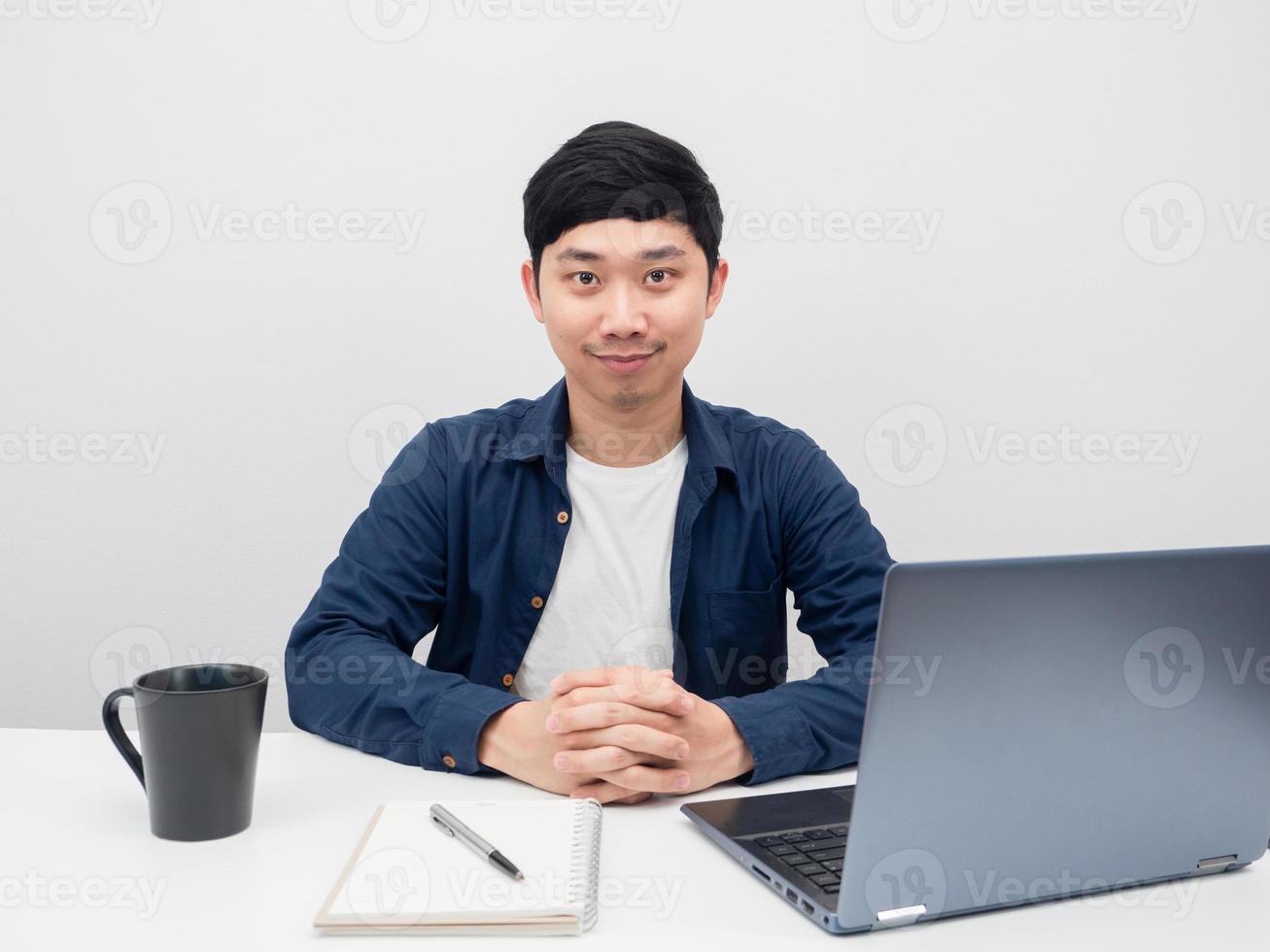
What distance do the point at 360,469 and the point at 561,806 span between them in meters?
1.32

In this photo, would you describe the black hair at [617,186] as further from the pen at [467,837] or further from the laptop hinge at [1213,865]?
the laptop hinge at [1213,865]

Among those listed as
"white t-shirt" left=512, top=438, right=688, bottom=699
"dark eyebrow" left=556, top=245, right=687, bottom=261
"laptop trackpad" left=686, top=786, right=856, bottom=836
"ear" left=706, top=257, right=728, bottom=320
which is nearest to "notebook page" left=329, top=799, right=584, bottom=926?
"laptop trackpad" left=686, top=786, right=856, bottom=836

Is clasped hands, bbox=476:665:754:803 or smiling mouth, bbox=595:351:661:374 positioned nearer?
clasped hands, bbox=476:665:754:803

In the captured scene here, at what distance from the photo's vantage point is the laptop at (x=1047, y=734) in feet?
2.19

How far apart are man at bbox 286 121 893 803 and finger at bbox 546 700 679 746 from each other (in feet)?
0.94

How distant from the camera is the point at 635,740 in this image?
99 cm

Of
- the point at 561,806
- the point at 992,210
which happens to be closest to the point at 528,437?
the point at 561,806

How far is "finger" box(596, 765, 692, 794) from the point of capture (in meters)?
0.98

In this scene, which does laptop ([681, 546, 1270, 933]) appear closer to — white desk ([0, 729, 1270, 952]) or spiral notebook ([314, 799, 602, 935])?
white desk ([0, 729, 1270, 952])

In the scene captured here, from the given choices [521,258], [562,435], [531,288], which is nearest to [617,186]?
[531,288]

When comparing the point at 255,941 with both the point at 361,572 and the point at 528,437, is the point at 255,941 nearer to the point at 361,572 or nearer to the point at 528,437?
the point at 361,572

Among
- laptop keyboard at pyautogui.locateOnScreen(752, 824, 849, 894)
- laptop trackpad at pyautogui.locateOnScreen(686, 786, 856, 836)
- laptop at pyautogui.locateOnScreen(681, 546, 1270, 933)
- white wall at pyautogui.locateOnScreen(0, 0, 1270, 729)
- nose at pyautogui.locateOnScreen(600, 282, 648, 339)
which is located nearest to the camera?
laptop at pyautogui.locateOnScreen(681, 546, 1270, 933)

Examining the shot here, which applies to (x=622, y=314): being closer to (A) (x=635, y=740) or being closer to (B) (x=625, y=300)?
(B) (x=625, y=300)

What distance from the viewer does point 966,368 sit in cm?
213
